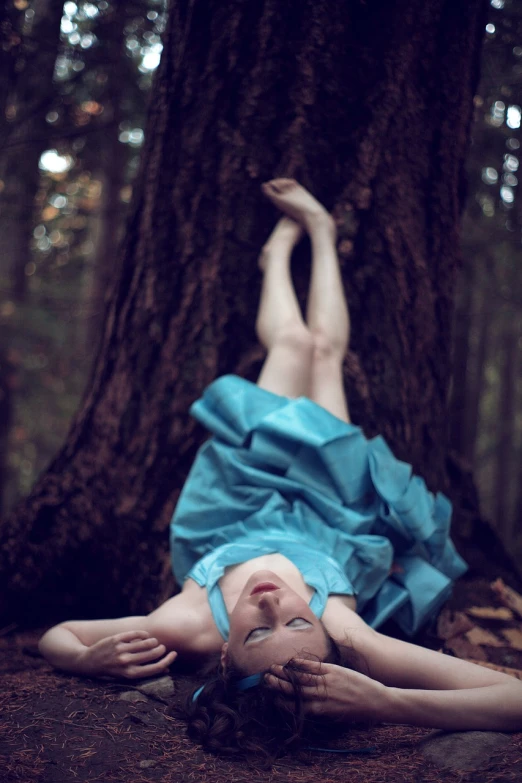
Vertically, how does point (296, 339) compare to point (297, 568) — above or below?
above

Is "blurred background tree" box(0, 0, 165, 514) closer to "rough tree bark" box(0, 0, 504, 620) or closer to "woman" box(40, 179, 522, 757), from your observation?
"rough tree bark" box(0, 0, 504, 620)

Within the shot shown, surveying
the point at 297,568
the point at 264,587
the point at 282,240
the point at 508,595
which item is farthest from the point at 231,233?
the point at 508,595

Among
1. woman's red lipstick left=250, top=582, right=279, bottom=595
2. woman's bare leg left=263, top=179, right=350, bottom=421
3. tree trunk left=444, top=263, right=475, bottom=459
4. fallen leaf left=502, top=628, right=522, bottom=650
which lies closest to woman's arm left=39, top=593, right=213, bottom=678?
woman's red lipstick left=250, top=582, right=279, bottom=595

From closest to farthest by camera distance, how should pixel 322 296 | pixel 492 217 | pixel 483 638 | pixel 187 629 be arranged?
pixel 187 629 < pixel 483 638 < pixel 322 296 < pixel 492 217

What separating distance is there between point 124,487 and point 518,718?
2.23 metres

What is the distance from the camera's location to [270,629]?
8.00 ft

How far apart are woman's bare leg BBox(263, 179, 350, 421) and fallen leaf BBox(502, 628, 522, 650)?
1.36 meters

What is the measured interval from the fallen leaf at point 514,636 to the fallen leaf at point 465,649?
214 millimetres

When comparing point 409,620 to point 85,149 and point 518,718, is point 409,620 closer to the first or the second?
point 518,718

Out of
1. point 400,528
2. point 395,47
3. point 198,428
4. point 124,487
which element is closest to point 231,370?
point 198,428

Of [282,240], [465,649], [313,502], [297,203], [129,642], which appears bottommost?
[465,649]

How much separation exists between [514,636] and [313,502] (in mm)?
1263

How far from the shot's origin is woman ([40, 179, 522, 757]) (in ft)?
7.47

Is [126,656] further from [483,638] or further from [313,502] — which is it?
[483,638]
